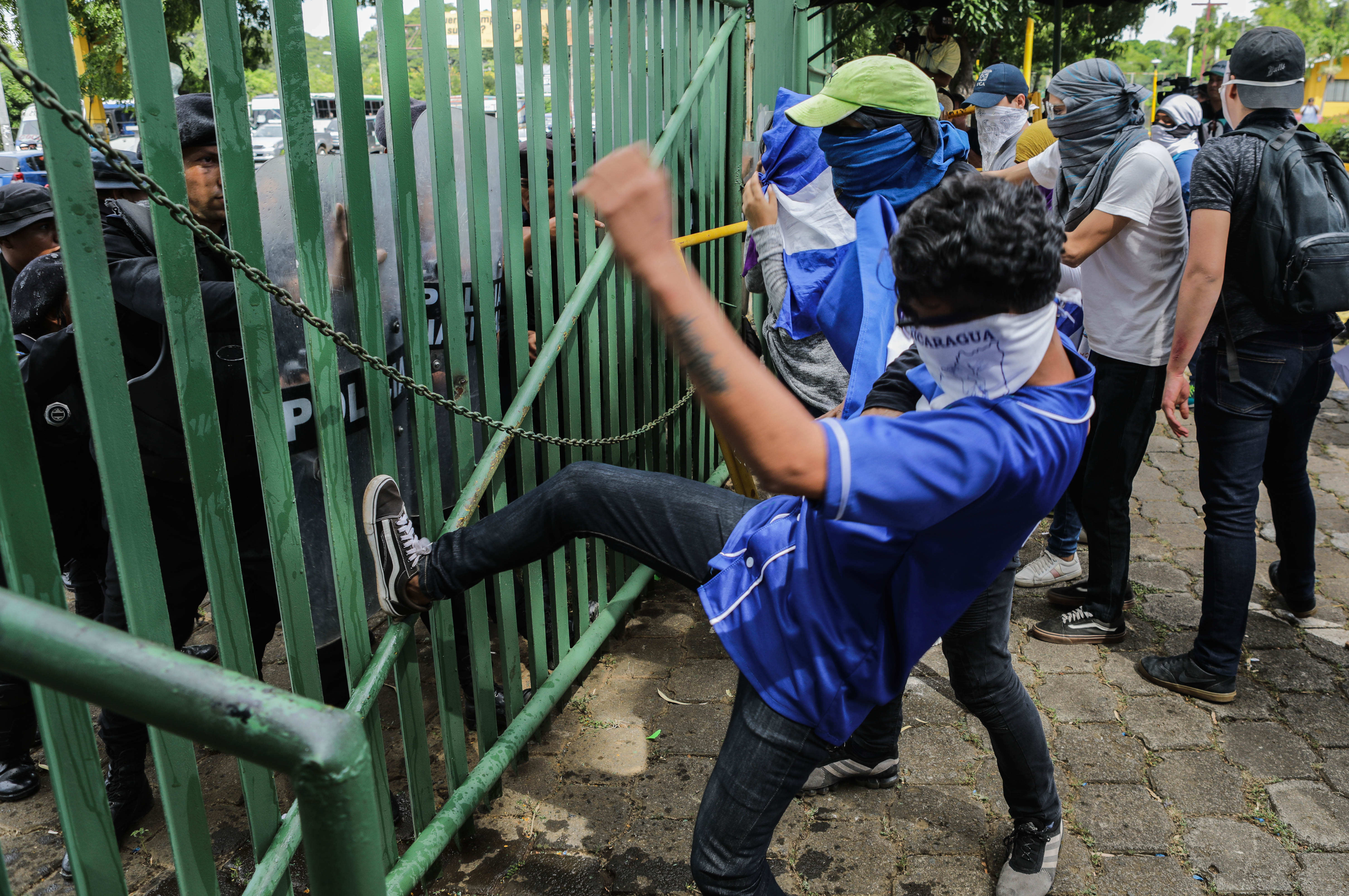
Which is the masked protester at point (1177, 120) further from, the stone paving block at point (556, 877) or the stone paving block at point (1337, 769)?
the stone paving block at point (556, 877)

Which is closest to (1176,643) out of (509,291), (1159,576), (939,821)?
(1159,576)

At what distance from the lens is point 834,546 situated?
5.61 ft


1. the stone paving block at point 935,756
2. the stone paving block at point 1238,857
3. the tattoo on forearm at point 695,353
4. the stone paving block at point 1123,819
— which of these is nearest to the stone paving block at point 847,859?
the stone paving block at point 935,756

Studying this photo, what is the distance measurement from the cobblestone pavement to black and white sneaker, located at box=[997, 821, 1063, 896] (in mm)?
92

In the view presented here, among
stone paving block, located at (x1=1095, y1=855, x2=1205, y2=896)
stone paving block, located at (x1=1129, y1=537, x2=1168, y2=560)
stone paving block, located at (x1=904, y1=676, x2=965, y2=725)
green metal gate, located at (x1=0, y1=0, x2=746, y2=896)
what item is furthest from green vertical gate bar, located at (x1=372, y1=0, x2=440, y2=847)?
stone paving block, located at (x1=1129, y1=537, x2=1168, y2=560)

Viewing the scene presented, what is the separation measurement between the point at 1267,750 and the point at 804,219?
84.9 inches

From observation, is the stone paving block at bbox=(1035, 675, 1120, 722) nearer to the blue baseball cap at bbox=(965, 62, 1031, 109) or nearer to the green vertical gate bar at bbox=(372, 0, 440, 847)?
the green vertical gate bar at bbox=(372, 0, 440, 847)

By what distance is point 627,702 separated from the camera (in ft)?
11.0

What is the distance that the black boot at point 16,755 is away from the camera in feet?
9.51

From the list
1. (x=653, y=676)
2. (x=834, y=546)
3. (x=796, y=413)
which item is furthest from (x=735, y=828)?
(x=653, y=676)

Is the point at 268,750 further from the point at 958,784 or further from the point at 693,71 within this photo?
the point at 693,71

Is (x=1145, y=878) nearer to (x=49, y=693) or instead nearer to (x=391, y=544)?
(x=391, y=544)

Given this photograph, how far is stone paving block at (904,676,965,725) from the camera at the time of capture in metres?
3.21

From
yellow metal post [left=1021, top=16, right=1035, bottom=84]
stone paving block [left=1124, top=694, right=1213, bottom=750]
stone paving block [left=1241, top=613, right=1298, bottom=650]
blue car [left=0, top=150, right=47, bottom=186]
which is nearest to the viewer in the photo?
stone paving block [left=1124, top=694, right=1213, bottom=750]
